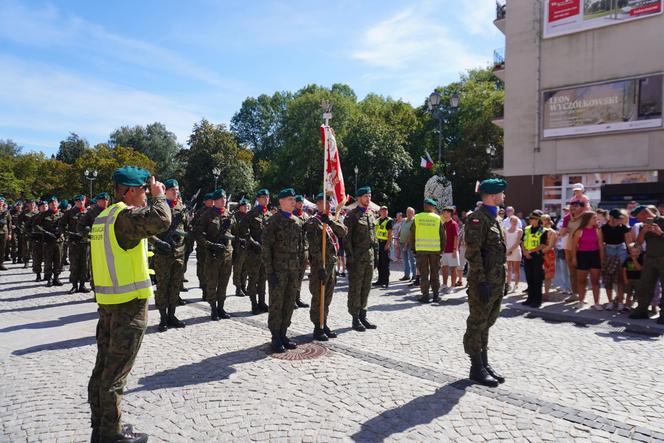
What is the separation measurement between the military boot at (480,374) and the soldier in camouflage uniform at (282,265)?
2.47m

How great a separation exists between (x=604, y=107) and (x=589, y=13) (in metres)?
4.90

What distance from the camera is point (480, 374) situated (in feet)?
17.1

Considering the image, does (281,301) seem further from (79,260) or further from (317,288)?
(79,260)

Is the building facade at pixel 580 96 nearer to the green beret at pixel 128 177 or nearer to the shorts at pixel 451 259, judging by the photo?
the shorts at pixel 451 259

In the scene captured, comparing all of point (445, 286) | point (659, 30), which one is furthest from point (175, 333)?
point (659, 30)

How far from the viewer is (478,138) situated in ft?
120

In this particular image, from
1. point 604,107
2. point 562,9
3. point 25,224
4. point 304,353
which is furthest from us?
point 562,9

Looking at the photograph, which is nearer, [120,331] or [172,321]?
[120,331]

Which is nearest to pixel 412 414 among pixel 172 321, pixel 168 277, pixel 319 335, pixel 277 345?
pixel 277 345

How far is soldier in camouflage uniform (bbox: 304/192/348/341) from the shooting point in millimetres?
7121

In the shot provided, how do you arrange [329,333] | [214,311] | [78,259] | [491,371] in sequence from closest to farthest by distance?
[491,371] → [329,333] → [214,311] → [78,259]

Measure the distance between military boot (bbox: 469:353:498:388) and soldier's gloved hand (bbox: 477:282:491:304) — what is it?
65 cm

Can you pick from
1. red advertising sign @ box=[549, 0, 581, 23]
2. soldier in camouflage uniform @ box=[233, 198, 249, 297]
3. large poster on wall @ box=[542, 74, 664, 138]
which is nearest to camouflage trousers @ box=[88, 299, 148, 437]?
soldier in camouflage uniform @ box=[233, 198, 249, 297]

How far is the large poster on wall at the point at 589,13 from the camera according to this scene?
72.2 ft
